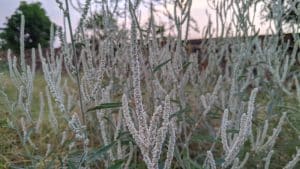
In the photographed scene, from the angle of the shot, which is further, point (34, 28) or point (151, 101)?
point (34, 28)

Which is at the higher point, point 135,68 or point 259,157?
point 135,68

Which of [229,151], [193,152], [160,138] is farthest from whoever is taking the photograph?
[193,152]

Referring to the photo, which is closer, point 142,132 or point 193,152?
point 142,132

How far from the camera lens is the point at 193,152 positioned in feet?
7.91

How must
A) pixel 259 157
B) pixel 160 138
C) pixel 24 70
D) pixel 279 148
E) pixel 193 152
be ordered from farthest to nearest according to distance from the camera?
pixel 193 152
pixel 279 148
pixel 259 157
pixel 24 70
pixel 160 138

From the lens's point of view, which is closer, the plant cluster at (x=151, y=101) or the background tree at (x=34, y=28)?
the plant cluster at (x=151, y=101)

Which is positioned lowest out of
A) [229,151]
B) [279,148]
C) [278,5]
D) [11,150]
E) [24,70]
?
[11,150]

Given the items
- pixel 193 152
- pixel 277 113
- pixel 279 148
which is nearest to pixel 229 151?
pixel 279 148

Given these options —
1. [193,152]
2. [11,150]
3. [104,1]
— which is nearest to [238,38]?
[104,1]

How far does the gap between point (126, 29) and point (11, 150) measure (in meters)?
1.21

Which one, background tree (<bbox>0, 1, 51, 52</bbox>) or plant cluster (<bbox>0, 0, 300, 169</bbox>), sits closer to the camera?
plant cluster (<bbox>0, 0, 300, 169</bbox>)

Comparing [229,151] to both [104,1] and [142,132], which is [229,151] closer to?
[142,132]

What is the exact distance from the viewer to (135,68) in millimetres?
900

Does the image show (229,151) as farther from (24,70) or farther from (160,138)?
(24,70)
